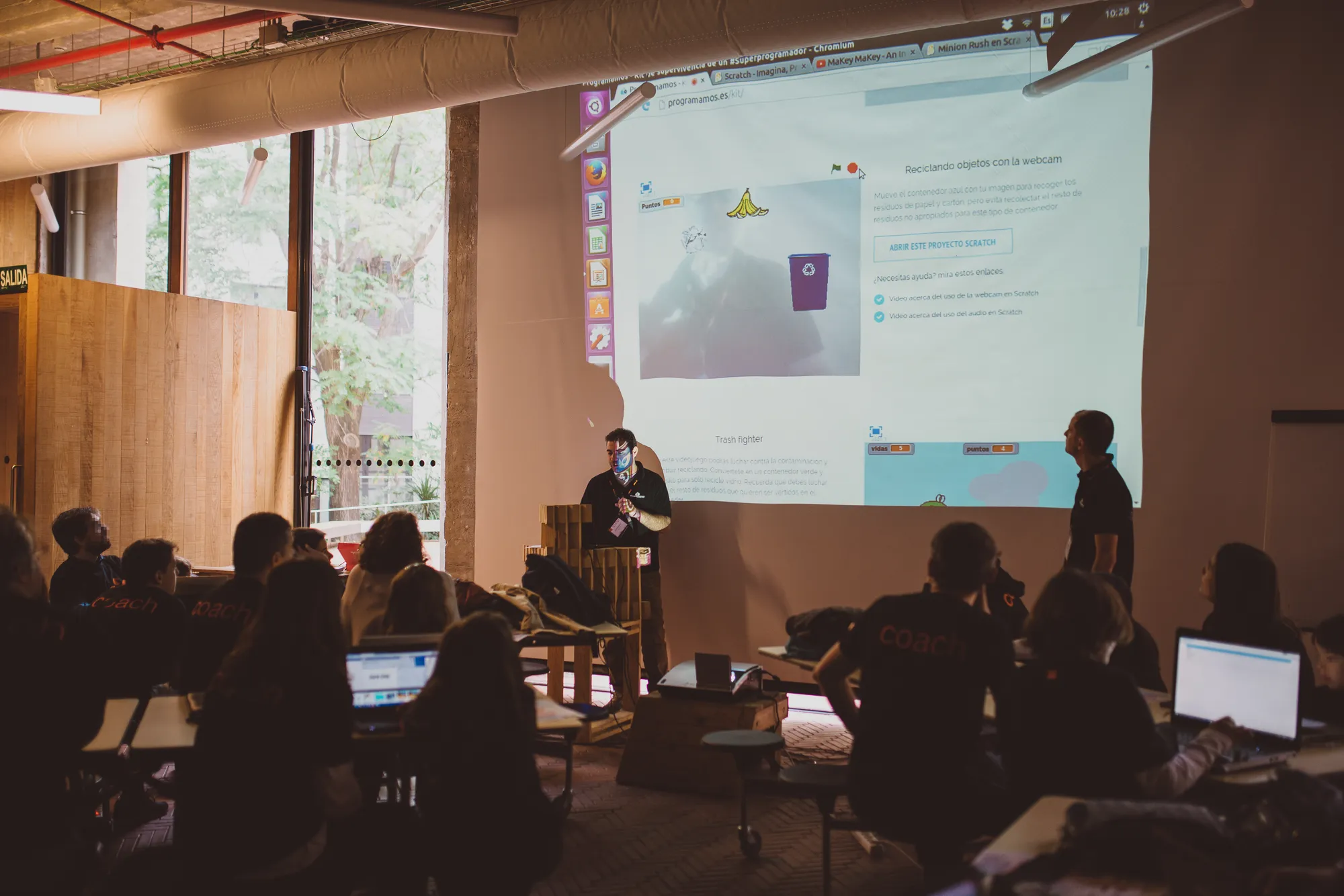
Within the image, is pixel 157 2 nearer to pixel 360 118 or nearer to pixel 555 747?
pixel 360 118

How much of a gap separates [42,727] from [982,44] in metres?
5.47

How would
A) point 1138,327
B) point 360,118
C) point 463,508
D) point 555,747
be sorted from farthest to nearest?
point 463,508 → point 360,118 → point 1138,327 → point 555,747

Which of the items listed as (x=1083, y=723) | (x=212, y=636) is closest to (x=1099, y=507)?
(x=1083, y=723)

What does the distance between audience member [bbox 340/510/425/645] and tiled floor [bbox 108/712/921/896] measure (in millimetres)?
1170

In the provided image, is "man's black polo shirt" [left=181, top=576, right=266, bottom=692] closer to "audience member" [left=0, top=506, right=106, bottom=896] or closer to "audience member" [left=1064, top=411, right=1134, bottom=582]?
"audience member" [left=0, top=506, right=106, bottom=896]

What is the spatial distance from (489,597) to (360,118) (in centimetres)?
316

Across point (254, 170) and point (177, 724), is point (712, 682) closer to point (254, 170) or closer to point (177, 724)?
point (177, 724)

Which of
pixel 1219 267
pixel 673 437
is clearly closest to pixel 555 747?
pixel 673 437

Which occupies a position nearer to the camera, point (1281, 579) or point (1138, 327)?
point (1281, 579)

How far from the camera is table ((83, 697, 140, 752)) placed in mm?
3053

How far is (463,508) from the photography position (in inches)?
301

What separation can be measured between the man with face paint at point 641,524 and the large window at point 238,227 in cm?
408

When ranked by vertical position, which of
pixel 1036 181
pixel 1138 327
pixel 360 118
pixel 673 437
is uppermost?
pixel 360 118

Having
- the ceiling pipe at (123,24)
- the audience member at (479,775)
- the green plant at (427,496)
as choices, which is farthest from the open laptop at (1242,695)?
the ceiling pipe at (123,24)
